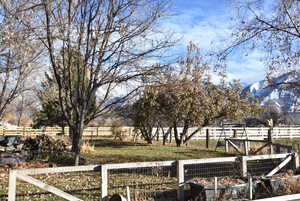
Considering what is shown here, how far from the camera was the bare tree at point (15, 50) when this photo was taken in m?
8.72

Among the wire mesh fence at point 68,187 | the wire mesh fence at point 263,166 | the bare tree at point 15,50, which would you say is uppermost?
the bare tree at point 15,50

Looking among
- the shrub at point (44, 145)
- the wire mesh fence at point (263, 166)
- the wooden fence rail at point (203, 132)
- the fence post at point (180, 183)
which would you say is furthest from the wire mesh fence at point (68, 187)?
the wooden fence rail at point (203, 132)

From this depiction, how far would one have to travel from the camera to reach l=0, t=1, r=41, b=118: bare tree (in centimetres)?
872

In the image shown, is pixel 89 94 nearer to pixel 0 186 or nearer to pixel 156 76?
pixel 156 76

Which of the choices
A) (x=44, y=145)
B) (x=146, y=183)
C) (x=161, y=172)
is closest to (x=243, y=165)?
(x=146, y=183)

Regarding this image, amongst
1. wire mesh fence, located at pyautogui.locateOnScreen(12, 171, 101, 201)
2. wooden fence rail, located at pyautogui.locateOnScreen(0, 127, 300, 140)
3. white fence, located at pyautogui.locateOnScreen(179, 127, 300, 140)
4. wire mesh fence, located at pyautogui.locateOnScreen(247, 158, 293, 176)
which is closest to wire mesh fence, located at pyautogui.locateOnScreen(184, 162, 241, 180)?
wire mesh fence, located at pyautogui.locateOnScreen(247, 158, 293, 176)

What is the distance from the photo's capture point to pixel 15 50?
1238 centimetres

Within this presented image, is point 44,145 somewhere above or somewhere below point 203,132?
above

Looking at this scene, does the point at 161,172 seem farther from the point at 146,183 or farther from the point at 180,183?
the point at 180,183

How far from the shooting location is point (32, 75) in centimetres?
1664

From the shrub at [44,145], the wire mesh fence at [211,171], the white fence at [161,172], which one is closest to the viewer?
the white fence at [161,172]

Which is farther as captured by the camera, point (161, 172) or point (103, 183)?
point (161, 172)

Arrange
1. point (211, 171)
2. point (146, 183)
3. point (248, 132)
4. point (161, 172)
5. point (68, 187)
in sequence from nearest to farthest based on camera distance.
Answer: point (68, 187), point (146, 183), point (161, 172), point (211, 171), point (248, 132)

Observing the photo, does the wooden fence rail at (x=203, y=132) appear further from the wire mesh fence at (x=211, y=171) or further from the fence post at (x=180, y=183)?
the fence post at (x=180, y=183)
